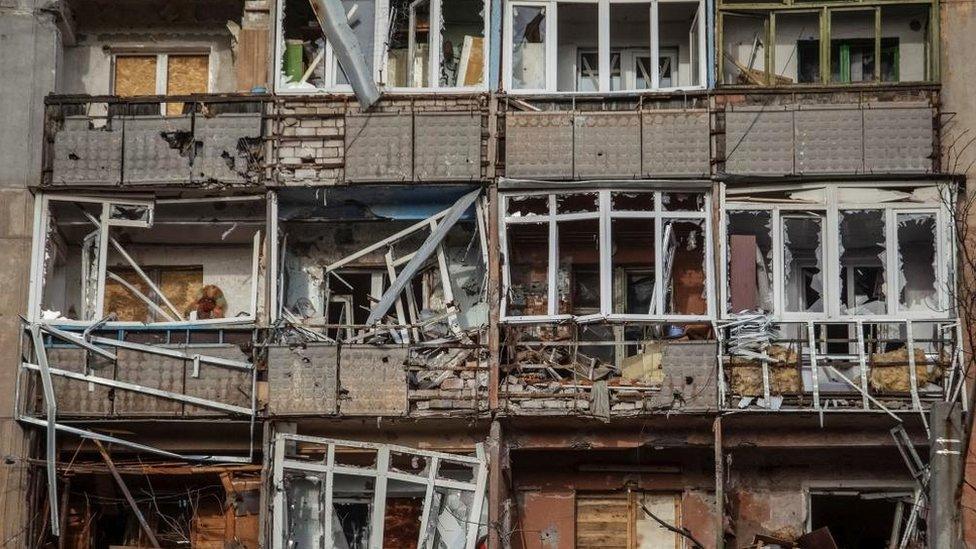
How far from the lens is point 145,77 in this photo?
22.6 metres

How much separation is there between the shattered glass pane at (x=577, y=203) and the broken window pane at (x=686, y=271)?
1083 mm

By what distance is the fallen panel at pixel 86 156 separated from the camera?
826 inches

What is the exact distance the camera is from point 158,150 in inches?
829

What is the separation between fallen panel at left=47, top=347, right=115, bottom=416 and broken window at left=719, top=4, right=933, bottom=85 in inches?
351

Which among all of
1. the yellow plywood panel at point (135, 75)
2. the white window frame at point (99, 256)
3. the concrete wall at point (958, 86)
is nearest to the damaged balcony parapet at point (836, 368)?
the concrete wall at point (958, 86)

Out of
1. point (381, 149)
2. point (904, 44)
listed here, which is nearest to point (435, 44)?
point (381, 149)

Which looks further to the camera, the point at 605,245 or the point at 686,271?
the point at 686,271

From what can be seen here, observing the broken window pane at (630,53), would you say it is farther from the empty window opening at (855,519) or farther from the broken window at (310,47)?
the empty window opening at (855,519)

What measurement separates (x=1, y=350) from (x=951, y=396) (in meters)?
11.9

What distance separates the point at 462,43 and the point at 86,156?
5.19m

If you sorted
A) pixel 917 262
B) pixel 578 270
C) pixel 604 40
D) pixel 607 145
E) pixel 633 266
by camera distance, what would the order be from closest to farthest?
pixel 607 145 < pixel 917 262 < pixel 604 40 < pixel 633 266 < pixel 578 270

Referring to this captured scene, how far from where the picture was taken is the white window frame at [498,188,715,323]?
2020cm

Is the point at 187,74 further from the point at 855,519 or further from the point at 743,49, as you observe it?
the point at 855,519

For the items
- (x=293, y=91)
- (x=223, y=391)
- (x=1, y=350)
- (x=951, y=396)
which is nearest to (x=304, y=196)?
(x=293, y=91)
